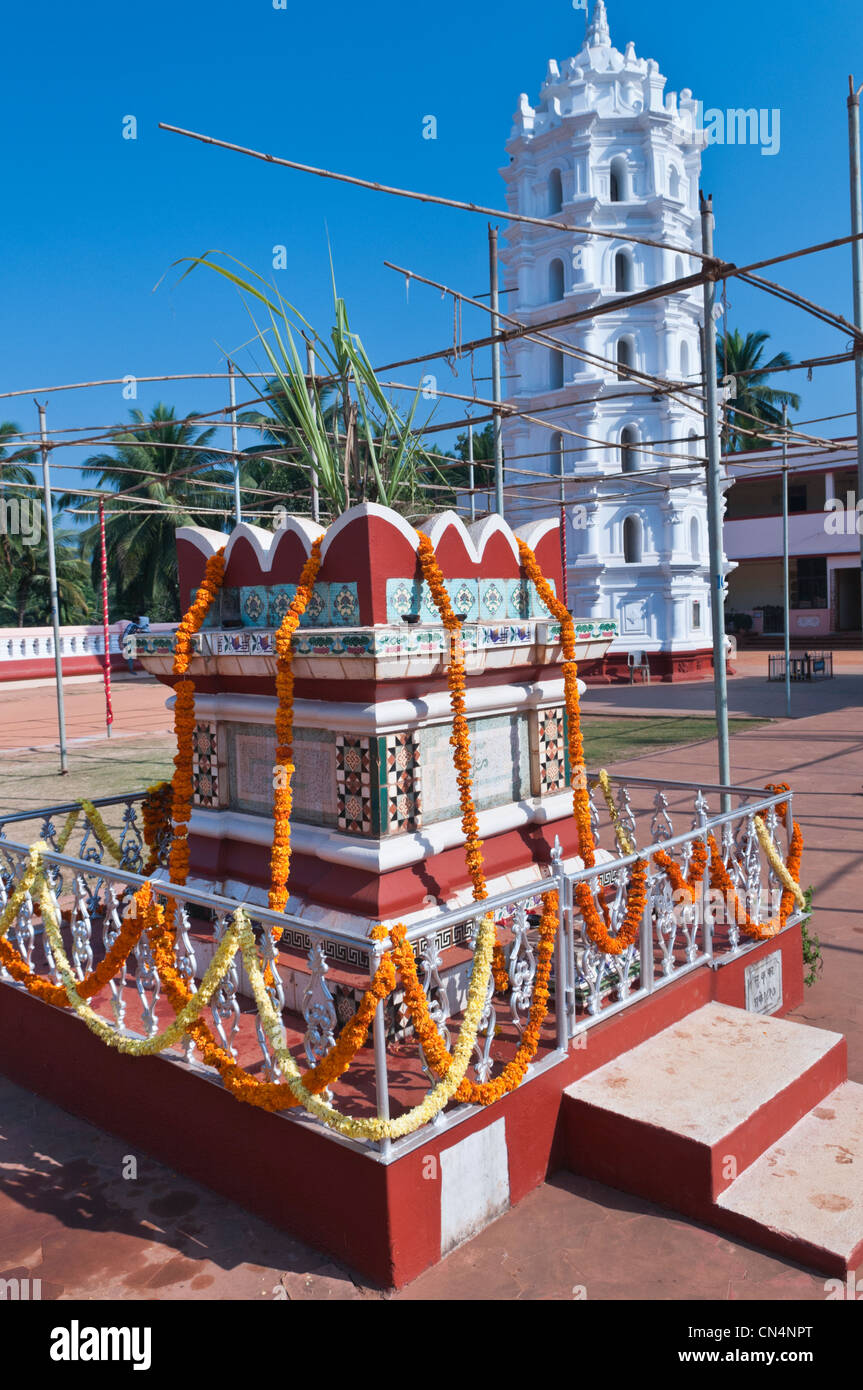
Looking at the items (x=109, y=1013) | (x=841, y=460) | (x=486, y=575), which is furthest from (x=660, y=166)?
(x=109, y=1013)

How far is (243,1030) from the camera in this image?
416 cm

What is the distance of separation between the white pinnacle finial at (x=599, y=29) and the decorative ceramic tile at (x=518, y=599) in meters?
28.2

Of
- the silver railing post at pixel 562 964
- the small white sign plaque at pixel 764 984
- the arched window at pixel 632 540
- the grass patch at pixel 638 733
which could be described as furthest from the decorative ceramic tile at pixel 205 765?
the arched window at pixel 632 540

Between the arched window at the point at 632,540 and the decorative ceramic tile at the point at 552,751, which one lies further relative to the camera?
the arched window at the point at 632,540

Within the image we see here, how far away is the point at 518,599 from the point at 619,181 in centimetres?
2582

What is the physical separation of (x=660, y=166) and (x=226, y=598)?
2617 centimetres

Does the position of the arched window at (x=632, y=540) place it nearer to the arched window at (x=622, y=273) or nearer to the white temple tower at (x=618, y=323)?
the white temple tower at (x=618, y=323)

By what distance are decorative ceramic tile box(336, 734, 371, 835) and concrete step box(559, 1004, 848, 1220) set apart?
1365mm

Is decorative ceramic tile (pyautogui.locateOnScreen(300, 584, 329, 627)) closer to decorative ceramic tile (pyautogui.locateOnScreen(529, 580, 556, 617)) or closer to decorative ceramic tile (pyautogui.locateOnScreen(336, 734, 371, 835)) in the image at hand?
decorative ceramic tile (pyautogui.locateOnScreen(336, 734, 371, 835))

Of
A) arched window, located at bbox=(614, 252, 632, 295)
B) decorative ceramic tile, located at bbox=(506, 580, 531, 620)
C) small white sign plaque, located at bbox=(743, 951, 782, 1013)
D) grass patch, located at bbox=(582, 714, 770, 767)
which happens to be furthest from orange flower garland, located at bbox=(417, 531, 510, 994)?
arched window, located at bbox=(614, 252, 632, 295)

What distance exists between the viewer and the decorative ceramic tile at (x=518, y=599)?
5078 mm

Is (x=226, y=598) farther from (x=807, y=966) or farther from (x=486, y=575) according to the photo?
(x=807, y=966)
